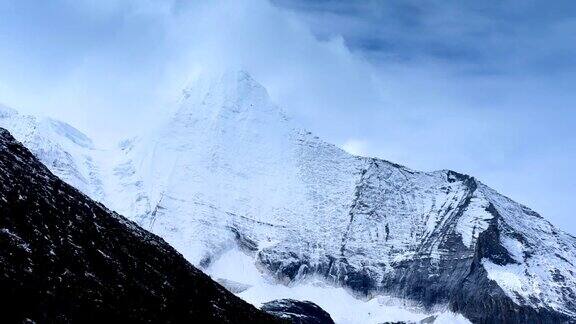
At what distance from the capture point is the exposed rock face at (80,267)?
301 ft

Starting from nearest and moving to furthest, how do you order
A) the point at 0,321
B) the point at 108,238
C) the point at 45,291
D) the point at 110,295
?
the point at 0,321 → the point at 45,291 → the point at 110,295 → the point at 108,238

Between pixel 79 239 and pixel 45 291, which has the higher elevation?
pixel 79 239

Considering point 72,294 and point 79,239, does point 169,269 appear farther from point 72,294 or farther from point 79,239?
point 72,294

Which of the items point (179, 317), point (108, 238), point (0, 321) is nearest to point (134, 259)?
point (108, 238)

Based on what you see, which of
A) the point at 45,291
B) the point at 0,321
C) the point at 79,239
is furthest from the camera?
the point at 79,239

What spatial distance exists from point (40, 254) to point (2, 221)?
5.75 metres

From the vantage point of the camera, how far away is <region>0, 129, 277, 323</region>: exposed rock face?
91.8 m

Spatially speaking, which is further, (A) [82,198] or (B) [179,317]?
(A) [82,198]

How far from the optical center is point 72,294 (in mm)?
96875

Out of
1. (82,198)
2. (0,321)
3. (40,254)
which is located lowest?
(0,321)

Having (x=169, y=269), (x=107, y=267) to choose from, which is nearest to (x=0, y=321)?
(x=107, y=267)

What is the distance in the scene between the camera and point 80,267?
104m

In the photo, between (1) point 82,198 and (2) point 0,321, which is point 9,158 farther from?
(2) point 0,321

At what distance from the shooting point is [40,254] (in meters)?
98.0
